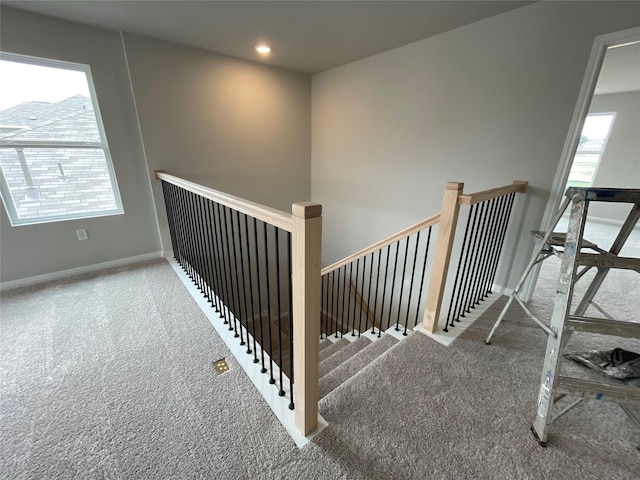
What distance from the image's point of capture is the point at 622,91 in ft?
15.1

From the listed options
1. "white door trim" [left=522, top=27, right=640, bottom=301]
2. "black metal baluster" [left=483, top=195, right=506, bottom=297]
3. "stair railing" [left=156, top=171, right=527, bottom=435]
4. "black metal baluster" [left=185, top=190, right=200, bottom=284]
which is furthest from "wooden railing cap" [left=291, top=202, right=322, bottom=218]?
"black metal baluster" [left=483, top=195, right=506, bottom=297]

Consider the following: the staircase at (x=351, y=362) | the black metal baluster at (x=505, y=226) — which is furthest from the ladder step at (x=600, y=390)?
the black metal baluster at (x=505, y=226)

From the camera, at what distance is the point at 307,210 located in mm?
857

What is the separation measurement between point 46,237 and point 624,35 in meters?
4.88

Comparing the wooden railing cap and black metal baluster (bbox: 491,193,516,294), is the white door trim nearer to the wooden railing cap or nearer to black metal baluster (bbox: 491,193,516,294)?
black metal baluster (bbox: 491,193,516,294)

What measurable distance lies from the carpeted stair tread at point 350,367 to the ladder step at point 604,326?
1.09m

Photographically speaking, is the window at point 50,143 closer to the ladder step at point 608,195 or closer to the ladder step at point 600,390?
the ladder step at point 608,195

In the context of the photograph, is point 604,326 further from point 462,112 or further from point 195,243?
point 195,243

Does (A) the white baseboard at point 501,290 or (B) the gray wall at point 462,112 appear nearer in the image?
(B) the gray wall at point 462,112

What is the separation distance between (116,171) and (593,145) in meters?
7.96

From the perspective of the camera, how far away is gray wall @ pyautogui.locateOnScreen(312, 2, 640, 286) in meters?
1.91

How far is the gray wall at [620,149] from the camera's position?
4688 mm

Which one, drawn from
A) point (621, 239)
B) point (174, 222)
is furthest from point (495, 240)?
point (174, 222)

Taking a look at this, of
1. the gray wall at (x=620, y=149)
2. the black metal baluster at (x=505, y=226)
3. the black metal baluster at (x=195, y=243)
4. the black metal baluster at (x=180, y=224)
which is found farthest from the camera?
the gray wall at (x=620, y=149)
